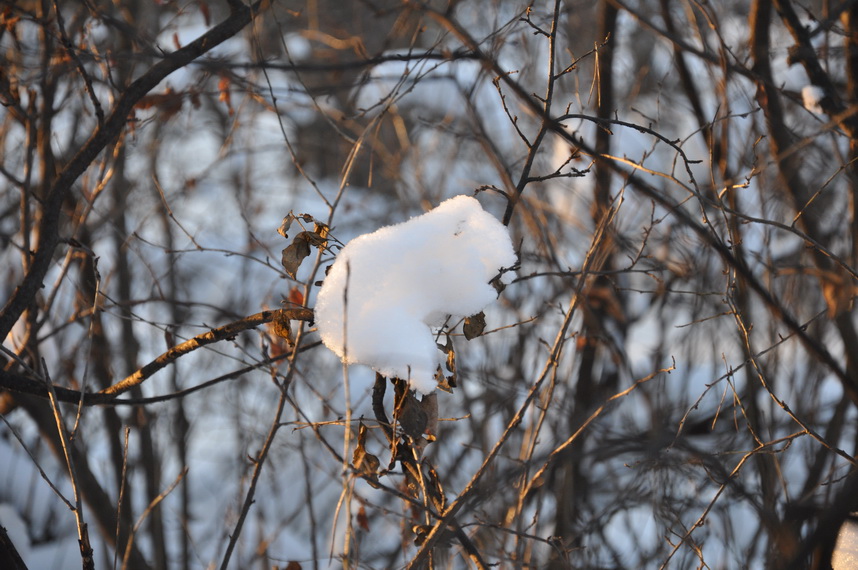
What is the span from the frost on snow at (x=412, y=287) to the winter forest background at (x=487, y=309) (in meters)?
0.07

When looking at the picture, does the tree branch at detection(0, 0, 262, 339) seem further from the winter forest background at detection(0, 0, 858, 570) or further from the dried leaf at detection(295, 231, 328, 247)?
the dried leaf at detection(295, 231, 328, 247)

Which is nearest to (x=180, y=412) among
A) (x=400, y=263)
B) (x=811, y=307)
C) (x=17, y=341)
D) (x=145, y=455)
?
(x=145, y=455)

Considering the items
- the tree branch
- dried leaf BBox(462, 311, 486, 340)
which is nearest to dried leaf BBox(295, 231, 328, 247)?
dried leaf BBox(462, 311, 486, 340)

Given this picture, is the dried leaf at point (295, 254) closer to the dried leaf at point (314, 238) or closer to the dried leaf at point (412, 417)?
the dried leaf at point (314, 238)

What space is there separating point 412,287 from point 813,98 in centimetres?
137

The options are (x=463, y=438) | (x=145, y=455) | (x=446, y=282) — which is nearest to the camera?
(x=446, y=282)

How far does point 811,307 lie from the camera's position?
3016 mm

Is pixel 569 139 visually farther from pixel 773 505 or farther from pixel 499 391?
pixel 499 391

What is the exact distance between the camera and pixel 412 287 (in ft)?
3.43

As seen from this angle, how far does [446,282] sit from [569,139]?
0.41 metres

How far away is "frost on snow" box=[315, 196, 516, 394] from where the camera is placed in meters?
0.99

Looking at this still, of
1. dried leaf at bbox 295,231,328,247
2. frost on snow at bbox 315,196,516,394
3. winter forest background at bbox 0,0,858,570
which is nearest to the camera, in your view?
frost on snow at bbox 315,196,516,394

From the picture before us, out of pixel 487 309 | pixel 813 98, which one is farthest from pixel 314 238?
pixel 487 309

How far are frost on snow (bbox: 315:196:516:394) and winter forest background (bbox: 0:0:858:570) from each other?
0.07m
